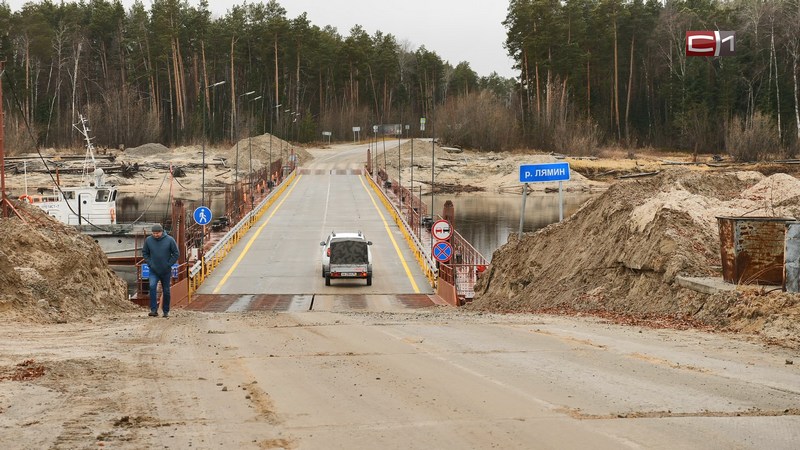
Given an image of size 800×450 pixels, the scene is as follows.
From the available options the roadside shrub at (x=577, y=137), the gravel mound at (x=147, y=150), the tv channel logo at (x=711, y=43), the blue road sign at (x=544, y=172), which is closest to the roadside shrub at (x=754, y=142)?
the roadside shrub at (x=577, y=137)

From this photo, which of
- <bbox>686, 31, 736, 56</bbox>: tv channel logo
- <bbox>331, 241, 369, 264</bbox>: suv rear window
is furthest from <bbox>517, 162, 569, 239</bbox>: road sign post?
<bbox>331, 241, 369, 264</bbox>: suv rear window

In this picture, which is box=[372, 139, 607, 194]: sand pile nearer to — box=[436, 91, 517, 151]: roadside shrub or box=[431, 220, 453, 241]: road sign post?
box=[436, 91, 517, 151]: roadside shrub

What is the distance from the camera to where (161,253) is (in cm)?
1808

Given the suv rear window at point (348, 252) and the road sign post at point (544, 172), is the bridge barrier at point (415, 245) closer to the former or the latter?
the suv rear window at point (348, 252)

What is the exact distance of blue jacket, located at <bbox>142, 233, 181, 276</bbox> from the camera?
1797 cm

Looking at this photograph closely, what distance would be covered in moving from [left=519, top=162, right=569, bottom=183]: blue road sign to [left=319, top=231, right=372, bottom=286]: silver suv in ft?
28.6

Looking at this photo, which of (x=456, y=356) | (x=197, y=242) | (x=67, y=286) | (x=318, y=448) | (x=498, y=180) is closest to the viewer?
(x=318, y=448)

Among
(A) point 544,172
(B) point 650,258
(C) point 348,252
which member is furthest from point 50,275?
(C) point 348,252

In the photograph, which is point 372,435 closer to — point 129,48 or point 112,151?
point 112,151

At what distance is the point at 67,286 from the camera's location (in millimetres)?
19453

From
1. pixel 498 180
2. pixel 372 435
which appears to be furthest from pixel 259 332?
pixel 498 180

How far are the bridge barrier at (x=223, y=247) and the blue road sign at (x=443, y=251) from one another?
8.72 metres

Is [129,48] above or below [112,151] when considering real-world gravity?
above

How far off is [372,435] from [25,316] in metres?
10.1
